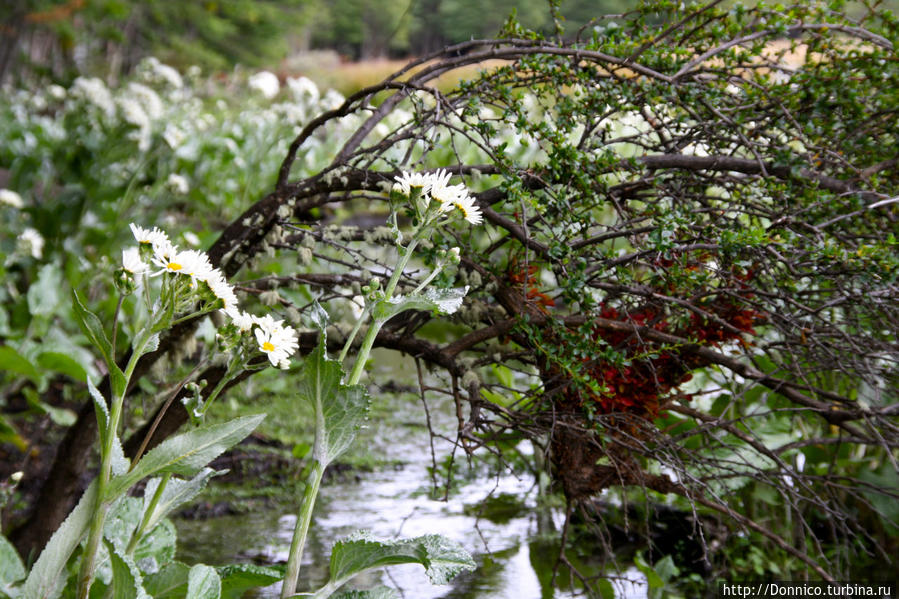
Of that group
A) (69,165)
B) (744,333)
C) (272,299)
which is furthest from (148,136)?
(744,333)

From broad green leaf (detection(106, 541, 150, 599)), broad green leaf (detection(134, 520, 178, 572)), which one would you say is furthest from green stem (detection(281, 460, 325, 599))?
broad green leaf (detection(134, 520, 178, 572))

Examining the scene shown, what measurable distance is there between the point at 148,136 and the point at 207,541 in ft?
7.42

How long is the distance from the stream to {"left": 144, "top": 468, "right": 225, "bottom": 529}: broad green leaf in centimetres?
74

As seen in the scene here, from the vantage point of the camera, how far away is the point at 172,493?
4.63 ft

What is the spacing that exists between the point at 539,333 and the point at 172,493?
0.75m

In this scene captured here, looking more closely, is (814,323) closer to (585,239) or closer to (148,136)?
(585,239)

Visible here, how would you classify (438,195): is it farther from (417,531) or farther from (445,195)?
(417,531)

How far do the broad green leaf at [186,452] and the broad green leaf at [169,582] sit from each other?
0.93 feet

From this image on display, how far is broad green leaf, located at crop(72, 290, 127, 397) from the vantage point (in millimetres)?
1158

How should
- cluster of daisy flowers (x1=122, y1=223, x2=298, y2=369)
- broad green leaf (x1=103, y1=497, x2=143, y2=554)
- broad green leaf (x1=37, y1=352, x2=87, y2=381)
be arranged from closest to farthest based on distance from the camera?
cluster of daisy flowers (x1=122, y1=223, x2=298, y2=369)
broad green leaf (x1=103, y1=497, x2=143, y2=554)
broad green leaf (x1=37, y1=352, x2=87, y2=381)

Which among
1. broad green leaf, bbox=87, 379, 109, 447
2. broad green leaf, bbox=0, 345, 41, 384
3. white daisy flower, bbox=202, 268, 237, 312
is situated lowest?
broad green leaf, bbox=87, 379, 109, 447

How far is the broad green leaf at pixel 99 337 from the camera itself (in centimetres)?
116

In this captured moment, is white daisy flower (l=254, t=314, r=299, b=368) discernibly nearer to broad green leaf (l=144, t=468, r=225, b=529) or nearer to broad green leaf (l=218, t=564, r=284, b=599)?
broad green leaf (l=144, t=468, r=225, b=529)

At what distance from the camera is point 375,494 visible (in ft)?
9.43
